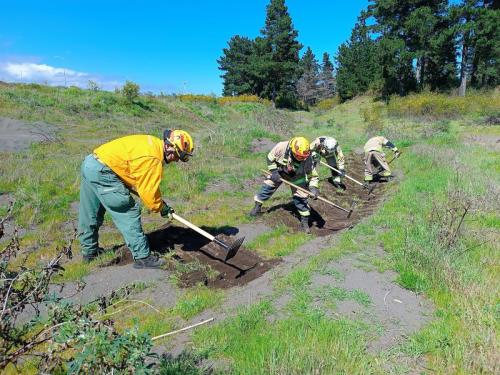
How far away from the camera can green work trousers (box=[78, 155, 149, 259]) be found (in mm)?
5059

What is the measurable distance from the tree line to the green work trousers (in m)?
30.2

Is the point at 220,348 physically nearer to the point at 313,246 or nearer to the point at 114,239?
the point at 313,246

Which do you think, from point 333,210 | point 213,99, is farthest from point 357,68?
point 333,210

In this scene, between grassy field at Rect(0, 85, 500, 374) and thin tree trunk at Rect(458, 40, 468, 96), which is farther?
thin tree trunk at Rect(458, 40, 468, 96)

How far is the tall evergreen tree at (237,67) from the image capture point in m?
46.8

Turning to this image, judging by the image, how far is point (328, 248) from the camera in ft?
20.1

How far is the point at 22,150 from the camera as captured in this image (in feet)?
38.4

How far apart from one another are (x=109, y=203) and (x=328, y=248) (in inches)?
127

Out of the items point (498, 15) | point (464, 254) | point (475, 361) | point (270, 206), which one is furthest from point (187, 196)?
point (498, 15)

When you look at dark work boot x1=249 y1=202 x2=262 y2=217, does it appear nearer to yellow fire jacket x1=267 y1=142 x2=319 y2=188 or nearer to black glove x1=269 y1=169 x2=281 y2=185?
black glove x1=269 y1=169 x2=281 y2=185

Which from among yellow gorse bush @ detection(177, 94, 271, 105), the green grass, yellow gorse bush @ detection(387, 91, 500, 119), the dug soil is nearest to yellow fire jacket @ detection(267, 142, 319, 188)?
the dug soil

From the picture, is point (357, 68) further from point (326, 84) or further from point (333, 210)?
point (333, 210)

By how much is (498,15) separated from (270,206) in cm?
2860

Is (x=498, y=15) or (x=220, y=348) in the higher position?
(x=498, y=15)
